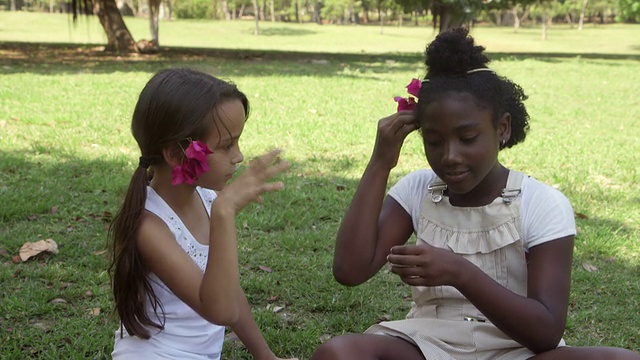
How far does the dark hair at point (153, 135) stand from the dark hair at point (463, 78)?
63 cm

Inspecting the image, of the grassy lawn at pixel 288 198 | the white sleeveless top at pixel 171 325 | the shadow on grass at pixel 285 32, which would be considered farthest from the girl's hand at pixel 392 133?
the shadow on grass at pixel 285 32

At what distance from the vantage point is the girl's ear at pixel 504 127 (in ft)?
7.68

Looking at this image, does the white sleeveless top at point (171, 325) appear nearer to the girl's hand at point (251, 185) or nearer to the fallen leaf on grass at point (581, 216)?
the girl's hand at point (251, 185)

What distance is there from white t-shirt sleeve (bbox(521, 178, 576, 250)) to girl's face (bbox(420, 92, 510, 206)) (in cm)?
17

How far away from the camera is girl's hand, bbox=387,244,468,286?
6.88 ft

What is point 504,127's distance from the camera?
2.37 m

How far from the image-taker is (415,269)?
2.10 meters

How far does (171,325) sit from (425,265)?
89cm

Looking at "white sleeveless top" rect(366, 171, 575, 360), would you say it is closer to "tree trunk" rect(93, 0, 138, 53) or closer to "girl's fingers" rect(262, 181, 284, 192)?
"girl's fingers" rect(262, 181, 284, 192)

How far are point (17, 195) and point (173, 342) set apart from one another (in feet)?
11.0

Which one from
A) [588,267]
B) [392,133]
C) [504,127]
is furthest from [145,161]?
[588,267]

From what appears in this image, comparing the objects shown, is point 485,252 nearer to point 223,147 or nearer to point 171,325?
point 223,147

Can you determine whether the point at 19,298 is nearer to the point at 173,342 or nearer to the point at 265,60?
the point at 173,342

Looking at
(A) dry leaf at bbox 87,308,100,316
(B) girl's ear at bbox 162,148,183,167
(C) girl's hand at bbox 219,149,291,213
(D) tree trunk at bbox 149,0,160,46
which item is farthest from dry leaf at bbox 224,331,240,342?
(D) tree trunk at bbox 149,0,160,46
